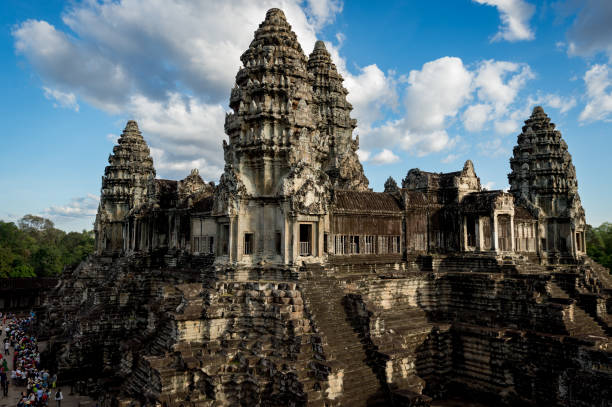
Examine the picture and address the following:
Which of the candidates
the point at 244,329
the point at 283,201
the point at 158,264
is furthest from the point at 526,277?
the point at 158,264

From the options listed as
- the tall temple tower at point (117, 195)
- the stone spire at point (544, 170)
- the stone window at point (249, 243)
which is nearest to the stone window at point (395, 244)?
the stone window at point (249, 243)

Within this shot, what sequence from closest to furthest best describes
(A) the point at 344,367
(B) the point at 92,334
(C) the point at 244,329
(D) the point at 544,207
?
(A) the point at 344,367, (C) the point at 244,329, (B) the point at 92,334, (D) the point at 544,207

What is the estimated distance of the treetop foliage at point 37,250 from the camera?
2173 inches

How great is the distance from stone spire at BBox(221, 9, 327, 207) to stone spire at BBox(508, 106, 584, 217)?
2095 cm

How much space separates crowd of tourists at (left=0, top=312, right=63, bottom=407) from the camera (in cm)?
2022

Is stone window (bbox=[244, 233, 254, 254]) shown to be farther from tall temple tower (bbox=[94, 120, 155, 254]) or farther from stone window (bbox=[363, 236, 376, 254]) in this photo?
tall temple tower (bbox=[94, 120, 155, 254])

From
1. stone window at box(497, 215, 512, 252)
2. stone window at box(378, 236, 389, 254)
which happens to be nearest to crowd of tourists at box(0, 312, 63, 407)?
stone window at box(378, 236, 389, 254)

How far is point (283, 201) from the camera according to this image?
60.3 feet

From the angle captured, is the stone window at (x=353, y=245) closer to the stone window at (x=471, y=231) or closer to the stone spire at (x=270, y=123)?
the stone spire at (x=270, y=123)

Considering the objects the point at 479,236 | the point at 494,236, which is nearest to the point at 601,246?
the point at 479,236

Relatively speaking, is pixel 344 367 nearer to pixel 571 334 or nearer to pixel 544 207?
pixel 571 334

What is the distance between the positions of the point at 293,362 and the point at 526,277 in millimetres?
13953

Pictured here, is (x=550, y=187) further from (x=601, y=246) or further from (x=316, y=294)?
(x=601, y=246)

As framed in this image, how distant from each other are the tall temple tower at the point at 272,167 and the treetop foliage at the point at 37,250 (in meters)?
33.3
